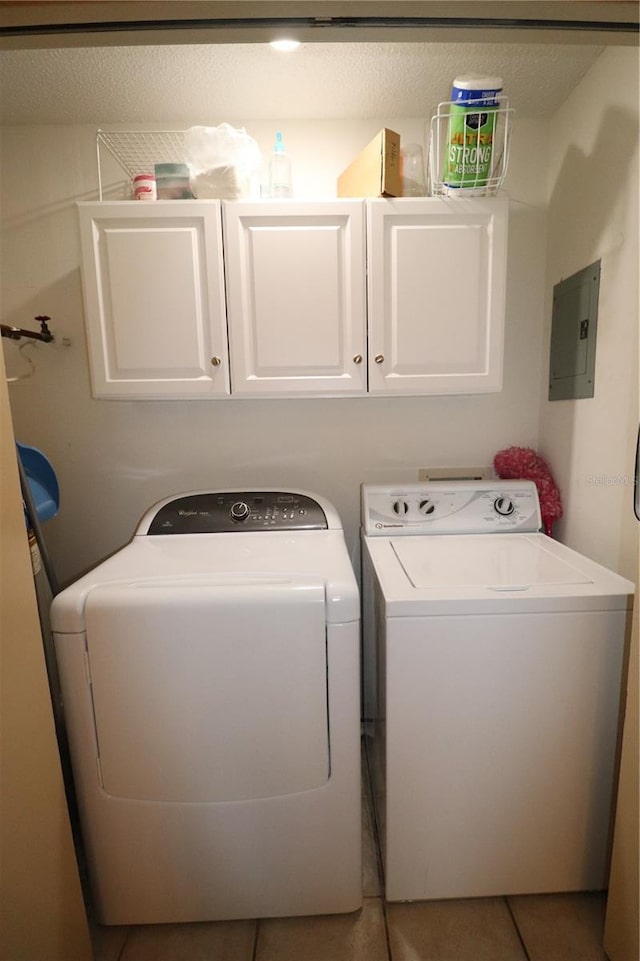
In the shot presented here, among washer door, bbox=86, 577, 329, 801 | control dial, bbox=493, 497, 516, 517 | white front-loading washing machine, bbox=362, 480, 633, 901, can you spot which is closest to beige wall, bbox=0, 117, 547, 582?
control dial, bbox=493, 497, 516, 517

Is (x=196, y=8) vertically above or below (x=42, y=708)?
above

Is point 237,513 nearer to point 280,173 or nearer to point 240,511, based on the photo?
point 240,511

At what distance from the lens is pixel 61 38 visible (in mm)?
907

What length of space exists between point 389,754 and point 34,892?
0.82 meters

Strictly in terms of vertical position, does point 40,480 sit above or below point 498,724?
above

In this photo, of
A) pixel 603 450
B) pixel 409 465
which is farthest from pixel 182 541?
pixel 603 450

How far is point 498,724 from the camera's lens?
111cm

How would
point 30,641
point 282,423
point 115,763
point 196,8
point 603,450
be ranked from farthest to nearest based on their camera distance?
point 282,423, point 603,450, point 115,763, point 30,641, point 196,8

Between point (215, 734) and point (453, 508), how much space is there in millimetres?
1049

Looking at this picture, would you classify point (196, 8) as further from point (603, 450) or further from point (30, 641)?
point (603, 450)

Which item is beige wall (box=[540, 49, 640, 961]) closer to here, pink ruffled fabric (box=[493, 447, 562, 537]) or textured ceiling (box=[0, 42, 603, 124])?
pink ruffled fabric (box=[493, 447, 562, 537])

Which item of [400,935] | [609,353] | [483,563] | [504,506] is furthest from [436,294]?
[400,935]

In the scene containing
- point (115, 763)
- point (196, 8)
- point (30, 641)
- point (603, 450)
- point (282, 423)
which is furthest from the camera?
point (282, 423)

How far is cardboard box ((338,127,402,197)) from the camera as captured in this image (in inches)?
53.9
